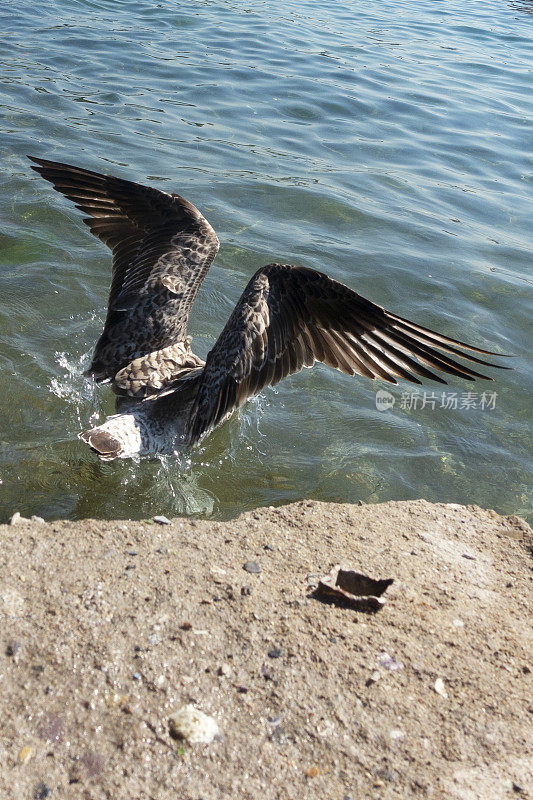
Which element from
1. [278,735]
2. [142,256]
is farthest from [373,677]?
[142,256]

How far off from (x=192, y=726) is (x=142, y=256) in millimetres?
3527

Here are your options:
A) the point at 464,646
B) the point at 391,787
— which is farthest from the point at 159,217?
the point at 391,787

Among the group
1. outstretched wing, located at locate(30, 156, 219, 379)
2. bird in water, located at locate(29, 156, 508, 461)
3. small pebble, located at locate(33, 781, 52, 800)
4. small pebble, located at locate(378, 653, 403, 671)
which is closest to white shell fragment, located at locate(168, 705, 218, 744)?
small pebble, located at locate(33, 781, 52, 800)

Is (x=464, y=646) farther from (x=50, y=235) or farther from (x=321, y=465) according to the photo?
(x=50, y=235)

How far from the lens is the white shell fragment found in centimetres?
267

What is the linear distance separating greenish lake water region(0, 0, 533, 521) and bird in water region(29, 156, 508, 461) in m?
0.47

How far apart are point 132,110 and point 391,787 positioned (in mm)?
10914

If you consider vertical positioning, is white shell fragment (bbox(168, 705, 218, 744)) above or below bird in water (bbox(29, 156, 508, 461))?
below

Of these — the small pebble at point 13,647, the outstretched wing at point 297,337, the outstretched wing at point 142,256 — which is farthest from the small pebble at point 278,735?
the outstretched wing at point 142,256

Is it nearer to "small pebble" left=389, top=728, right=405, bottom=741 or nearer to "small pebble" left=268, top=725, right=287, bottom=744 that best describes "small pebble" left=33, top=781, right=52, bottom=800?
"small pebble" left=268, top=725, right=287, bottom=744

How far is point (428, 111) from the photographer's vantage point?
13.0m

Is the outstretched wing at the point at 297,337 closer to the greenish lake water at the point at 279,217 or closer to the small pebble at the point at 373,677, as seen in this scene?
the greenish lake water at the point at 279,217

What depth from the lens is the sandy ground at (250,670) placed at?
8.48ft

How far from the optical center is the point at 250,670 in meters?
2.99
